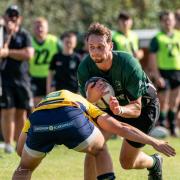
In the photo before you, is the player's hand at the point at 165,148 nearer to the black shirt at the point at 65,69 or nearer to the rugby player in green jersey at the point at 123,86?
the rugby player in green jersey at the point at 123,86

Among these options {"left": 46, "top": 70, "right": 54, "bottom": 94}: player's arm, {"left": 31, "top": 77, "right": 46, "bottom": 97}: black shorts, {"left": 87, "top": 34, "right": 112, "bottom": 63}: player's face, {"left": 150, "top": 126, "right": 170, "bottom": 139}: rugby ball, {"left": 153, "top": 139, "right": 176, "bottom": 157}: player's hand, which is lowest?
{"left": 150, "top": 126, "right": 170, "bottom": 139}: rugby ball

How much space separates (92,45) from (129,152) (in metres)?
1.26

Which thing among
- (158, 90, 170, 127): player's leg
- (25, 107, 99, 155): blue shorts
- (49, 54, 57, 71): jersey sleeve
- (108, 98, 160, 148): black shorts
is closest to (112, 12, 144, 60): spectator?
(158, 90, 170, 127): player's leg

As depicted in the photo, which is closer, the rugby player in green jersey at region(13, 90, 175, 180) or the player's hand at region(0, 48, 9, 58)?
the rugby player in green jersey at region(13, 90, 175, 180)

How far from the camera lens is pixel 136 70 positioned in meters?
7.41

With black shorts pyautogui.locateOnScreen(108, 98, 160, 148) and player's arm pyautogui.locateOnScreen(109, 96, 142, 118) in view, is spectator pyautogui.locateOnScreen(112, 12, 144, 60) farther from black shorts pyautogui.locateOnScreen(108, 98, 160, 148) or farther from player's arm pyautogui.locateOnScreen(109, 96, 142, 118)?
player's arm pyautogui.locateOnScreen(109, 96, 142, 118)

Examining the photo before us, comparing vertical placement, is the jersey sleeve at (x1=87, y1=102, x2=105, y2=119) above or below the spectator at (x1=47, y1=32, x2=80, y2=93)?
above

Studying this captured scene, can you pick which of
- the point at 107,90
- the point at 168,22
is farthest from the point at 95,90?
the point at 168,22

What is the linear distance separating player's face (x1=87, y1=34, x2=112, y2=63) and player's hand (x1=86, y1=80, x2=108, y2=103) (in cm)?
22

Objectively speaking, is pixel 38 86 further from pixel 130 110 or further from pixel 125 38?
pixel 130 110

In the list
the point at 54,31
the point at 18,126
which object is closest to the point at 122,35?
the point at 18,126

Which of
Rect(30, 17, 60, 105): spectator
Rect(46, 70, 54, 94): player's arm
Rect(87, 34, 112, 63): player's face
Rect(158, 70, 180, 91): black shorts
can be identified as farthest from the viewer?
Rect(158, 70, 180, 91): black shorts

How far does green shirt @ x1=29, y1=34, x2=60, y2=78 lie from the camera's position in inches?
529

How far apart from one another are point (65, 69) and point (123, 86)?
5.52 metres
